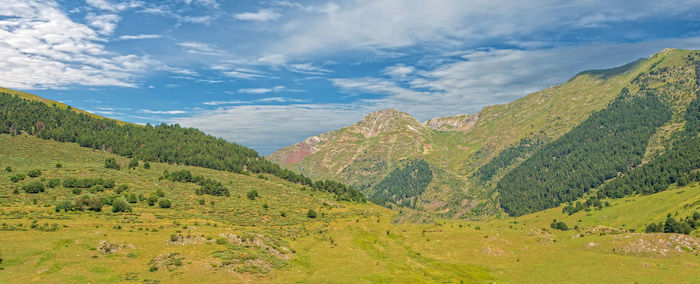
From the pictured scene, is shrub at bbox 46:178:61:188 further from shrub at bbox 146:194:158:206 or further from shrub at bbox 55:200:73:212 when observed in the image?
shrub at bbox 146:194:158:206

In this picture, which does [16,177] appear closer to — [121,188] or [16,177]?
[16,177]

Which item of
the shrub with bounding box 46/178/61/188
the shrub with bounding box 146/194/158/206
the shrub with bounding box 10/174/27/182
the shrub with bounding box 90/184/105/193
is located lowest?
the shrub with bounding box 146/194/158/206

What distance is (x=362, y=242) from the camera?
83.4 metres

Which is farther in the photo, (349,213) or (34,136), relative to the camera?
(34,136)

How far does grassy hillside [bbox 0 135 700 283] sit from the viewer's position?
48031mm

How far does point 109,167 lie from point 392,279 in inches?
5622

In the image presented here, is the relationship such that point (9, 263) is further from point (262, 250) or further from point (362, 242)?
point (362, 242)

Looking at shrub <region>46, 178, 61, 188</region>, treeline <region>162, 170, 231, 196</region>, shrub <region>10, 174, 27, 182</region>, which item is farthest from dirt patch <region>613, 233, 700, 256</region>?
shrub <region>10, 174, 27, 182</region>

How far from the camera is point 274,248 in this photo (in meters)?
65.8

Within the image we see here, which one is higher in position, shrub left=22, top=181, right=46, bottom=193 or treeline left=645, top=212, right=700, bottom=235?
shrub left=22, top=181, right=46, bottom=193

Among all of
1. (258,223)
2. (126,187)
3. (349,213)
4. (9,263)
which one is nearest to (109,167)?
(126,187)

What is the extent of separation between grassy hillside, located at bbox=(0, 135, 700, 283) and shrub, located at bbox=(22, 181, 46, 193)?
161 centimetres

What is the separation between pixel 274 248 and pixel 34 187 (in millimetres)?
76182

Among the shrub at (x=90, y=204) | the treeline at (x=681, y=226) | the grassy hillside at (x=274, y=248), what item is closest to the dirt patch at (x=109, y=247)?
the grassy hillside at (x=274, y=248)
